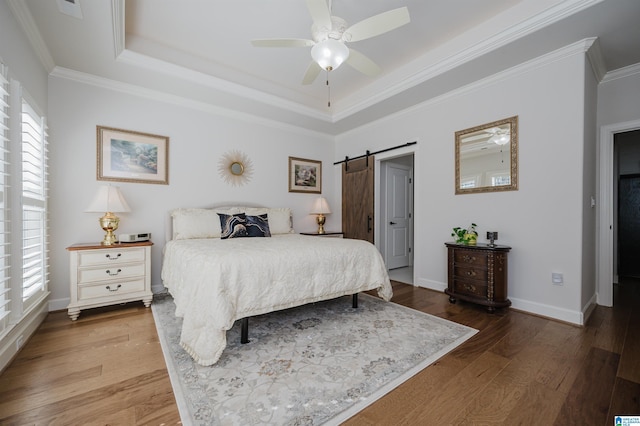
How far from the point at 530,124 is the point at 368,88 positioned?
216 cm

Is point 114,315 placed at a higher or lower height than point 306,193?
lower

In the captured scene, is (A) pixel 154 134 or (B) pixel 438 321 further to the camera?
(A) pixel 154 134

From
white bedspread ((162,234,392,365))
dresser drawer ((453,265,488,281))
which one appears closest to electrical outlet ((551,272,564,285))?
dresser drawer ((453,265,488,281))

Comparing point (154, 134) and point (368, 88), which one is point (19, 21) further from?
point (368, 88)

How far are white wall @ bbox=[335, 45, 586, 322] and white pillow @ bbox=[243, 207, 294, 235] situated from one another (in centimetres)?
223

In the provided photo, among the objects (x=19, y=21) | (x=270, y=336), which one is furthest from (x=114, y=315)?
(x=19, y=21)

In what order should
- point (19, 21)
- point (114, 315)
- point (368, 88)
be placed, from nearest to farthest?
point (19, 21) → point (114, 315) → point (368, 88)

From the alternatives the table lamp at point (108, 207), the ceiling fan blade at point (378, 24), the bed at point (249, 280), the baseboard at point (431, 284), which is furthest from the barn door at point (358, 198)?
the table lamp at point (108, 207)

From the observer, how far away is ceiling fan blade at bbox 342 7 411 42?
1951 mm

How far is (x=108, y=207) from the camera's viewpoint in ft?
9.74

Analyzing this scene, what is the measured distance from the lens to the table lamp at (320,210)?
5043 mm

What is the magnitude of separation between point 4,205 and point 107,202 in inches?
41.7

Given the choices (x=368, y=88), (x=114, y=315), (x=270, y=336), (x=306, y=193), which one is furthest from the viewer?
(x=306, y=193)

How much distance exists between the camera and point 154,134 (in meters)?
3.71
